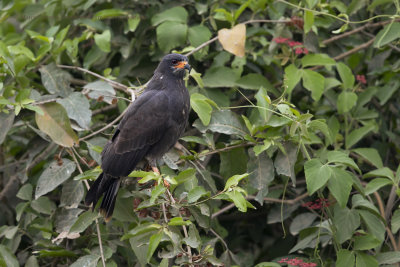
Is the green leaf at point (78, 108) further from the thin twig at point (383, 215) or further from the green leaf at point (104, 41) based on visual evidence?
the thin twig at point (383, 215)

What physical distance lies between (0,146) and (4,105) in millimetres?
707

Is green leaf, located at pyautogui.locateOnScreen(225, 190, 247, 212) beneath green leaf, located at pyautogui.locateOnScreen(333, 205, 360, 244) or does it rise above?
above

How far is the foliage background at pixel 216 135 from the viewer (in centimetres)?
310

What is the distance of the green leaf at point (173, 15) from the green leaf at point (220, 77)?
1.15 ft

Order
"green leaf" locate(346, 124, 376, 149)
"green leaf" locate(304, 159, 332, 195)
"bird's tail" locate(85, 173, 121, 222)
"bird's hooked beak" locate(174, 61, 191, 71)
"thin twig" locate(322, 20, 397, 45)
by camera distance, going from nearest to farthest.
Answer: "green leaf" locate(304, 159, 332, 195) < "bird's tail" locate(85, 173, 121, 222) < "bird's hooked beak" locate(174, 61, 191, 71) < "green leaf" locate(346, 124, 376, 149) < "thin twig" locate(322, 20, 397, 45)

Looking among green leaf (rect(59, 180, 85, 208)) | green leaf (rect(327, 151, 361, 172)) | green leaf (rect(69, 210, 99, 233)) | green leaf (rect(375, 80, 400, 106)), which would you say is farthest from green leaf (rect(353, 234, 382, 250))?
green leaf (rect(59, 180, 85, 208))

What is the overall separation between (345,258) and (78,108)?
1600 millimetres

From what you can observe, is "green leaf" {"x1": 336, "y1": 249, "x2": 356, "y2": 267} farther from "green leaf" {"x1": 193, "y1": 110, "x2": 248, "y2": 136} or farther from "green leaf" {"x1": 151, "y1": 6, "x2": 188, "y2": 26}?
"green leaf" {"x1": 151, "y1": 6, "x2": 188, "y2": 26}

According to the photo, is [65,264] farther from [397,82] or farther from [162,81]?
[397,82]

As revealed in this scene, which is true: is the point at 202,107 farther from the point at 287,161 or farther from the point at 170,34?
the point at 170,34

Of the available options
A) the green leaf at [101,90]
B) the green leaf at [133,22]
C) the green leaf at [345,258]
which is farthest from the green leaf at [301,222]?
the green leaf at [133,22]

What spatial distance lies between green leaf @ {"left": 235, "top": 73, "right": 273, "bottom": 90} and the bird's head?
1.16ft

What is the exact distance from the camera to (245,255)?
3.86 meters

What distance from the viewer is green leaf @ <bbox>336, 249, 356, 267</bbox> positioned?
3057 millimetres
